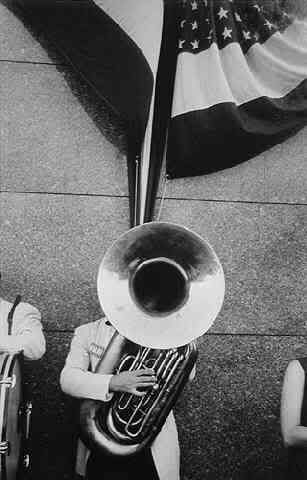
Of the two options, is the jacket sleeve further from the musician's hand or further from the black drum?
the black drum

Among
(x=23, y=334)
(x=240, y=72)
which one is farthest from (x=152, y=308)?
(x=240, y=72)

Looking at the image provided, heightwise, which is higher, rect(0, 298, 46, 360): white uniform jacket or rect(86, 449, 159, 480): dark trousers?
rect(0, 298, 46, 360): white uniform jacket

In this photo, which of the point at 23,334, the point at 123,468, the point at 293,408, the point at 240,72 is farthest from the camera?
the point at 240,72

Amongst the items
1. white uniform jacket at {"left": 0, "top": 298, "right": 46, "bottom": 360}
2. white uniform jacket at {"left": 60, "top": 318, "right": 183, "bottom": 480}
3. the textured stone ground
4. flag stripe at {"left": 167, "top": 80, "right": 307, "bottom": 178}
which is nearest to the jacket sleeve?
white uniform jacket at {"left": 60, "top": 318, "right": 183, "bottom": 480}

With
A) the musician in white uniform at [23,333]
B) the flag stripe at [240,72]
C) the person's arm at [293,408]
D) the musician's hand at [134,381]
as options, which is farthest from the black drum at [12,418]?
the flag stripe at [240,72]

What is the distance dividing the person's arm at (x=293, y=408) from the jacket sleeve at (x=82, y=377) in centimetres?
98

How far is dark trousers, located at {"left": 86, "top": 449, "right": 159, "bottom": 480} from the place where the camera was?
289 cm

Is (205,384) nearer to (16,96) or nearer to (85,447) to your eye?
(85,447)

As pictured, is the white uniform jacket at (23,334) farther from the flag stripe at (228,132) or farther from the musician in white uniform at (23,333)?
the flag stripe at (228,132)

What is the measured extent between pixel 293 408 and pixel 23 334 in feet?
5.54

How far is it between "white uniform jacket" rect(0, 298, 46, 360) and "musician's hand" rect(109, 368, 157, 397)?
640mm

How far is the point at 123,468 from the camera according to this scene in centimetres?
290

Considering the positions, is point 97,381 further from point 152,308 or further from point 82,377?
point 152,308

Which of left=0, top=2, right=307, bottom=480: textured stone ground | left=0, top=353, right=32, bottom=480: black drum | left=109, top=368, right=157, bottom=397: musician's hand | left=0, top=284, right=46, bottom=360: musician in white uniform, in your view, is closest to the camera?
left=0, top=353, right=32, bottom=480: black drum
